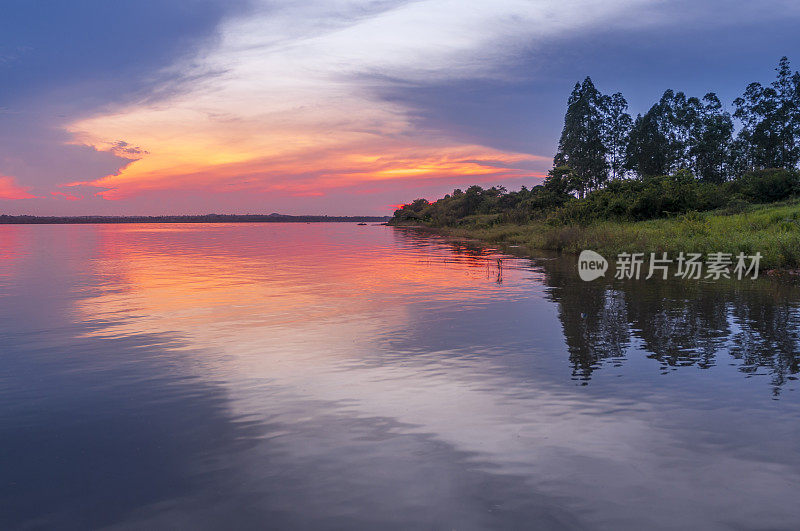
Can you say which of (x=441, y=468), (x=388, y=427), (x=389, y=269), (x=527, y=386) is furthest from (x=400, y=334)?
(x=389, y=269)

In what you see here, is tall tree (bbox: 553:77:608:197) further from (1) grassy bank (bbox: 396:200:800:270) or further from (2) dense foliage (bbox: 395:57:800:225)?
(1) grassy bank (bbox: 396:200:800:270)

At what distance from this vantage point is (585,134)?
258ft

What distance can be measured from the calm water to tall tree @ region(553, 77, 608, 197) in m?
66.0

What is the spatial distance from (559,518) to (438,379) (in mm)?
4491

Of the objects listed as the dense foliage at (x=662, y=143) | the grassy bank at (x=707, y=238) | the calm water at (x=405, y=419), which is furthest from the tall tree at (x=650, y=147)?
the calm water at (x=405, y=419)

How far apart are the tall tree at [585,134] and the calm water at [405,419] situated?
6603cm

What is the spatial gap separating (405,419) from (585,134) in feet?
257

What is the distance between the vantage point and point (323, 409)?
826cm

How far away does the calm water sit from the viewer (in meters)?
5.57

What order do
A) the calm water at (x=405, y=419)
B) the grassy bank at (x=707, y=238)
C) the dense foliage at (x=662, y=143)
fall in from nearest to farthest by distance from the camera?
the calm water at (x=405, y=419), the grassy bank at (x=707, y=238), the dense foliage at (x=662, y=143)

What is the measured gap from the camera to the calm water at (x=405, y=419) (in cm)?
557

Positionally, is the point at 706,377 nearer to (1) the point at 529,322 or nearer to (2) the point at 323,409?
(1) the point at 529,322

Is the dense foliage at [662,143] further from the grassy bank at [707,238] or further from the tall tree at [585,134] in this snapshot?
the grassy bank at [707,238]

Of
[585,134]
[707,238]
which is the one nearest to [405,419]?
[707,238]
